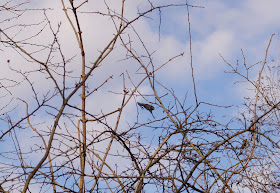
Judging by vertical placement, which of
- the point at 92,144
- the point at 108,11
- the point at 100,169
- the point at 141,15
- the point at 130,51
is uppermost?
the point at 108,11

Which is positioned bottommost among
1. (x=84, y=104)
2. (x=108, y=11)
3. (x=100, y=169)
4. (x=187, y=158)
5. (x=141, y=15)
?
(x=187, y=158)

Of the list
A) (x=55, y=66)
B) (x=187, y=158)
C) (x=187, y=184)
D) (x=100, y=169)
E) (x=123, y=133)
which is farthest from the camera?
(x=55, y=66)

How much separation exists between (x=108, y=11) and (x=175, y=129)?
114 centimetres

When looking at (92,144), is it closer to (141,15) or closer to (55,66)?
A: (55,66)

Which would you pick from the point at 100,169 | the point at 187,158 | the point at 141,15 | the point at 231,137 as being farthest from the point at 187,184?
the point at 141,15

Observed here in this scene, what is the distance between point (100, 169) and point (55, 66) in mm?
862

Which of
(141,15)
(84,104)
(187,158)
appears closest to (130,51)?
(141,15)

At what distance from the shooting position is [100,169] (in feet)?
8.18

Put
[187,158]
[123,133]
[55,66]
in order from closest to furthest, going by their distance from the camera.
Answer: [187,158], [123,133], [55,66]

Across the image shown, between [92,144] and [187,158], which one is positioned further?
[92,144]

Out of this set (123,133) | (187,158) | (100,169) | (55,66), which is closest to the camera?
(187,158)

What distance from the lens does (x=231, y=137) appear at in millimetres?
2229

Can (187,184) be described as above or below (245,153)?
below

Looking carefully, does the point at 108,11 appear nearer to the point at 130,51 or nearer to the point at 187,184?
the point at 130,51
